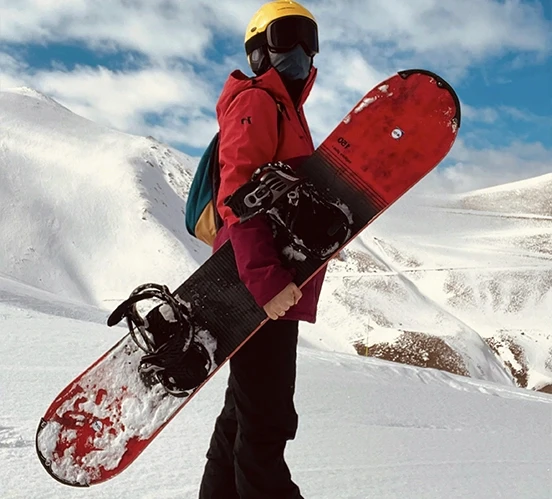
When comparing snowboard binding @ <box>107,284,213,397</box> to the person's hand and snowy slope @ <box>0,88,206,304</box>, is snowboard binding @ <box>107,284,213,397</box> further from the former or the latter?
snowy slope @ <box>0,88,206,304</box>

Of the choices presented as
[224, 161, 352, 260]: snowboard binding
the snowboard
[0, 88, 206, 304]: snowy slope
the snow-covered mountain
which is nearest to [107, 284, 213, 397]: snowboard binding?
the snowboard

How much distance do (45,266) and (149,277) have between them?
5182 millimetres

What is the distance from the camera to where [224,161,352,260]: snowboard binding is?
1902mm

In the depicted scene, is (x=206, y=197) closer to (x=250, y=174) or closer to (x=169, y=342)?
(x=250, y=174)

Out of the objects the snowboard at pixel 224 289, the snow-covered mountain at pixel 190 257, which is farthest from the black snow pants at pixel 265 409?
the snow-covered mountain at pixel 190 257

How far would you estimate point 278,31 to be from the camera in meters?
2.27

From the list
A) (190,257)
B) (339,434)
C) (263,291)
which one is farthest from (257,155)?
(190,257)

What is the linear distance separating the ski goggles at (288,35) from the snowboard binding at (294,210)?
58 centimetres

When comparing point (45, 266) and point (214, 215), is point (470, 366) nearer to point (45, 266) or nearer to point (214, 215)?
point (45, 266)

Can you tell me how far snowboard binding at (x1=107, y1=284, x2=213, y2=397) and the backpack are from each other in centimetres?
29

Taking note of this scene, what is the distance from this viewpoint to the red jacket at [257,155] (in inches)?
75.6

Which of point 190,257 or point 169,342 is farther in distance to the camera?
point 190,257

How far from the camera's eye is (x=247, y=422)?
200cm

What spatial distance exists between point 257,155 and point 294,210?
237 millimetres
